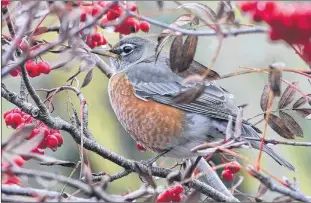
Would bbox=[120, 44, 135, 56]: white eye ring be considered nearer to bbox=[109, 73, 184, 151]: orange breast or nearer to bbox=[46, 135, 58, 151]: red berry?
bbox=[109, 73, 184, 151]: orange breast

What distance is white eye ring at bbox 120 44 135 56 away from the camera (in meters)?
2.49

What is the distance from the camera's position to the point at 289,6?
3.26 feet

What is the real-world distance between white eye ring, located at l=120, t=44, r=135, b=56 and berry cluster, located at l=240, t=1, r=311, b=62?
1497 millimetres

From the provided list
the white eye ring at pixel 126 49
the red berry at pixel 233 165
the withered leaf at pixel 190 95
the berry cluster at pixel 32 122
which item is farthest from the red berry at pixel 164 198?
the white eye ring at pixel 126 49

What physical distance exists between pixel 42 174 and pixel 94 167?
9.56 feet

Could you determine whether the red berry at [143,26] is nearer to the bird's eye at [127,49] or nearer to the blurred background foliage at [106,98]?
the bird's eye at [127,49]

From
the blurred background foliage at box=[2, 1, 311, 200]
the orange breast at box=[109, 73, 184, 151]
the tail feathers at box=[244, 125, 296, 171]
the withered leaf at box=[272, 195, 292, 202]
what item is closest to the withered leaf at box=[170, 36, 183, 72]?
the withered leaf at box=[272, 195, 292, 202]

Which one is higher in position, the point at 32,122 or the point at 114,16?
the point at 114,16

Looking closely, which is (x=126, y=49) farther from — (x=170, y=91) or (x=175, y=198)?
(x=175, y=198)

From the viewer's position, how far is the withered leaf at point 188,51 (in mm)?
1239

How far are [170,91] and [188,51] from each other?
1.11m

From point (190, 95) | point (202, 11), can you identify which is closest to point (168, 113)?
point (202, 11)

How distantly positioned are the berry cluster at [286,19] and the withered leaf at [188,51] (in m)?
0.24

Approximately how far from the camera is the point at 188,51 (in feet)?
4.06
